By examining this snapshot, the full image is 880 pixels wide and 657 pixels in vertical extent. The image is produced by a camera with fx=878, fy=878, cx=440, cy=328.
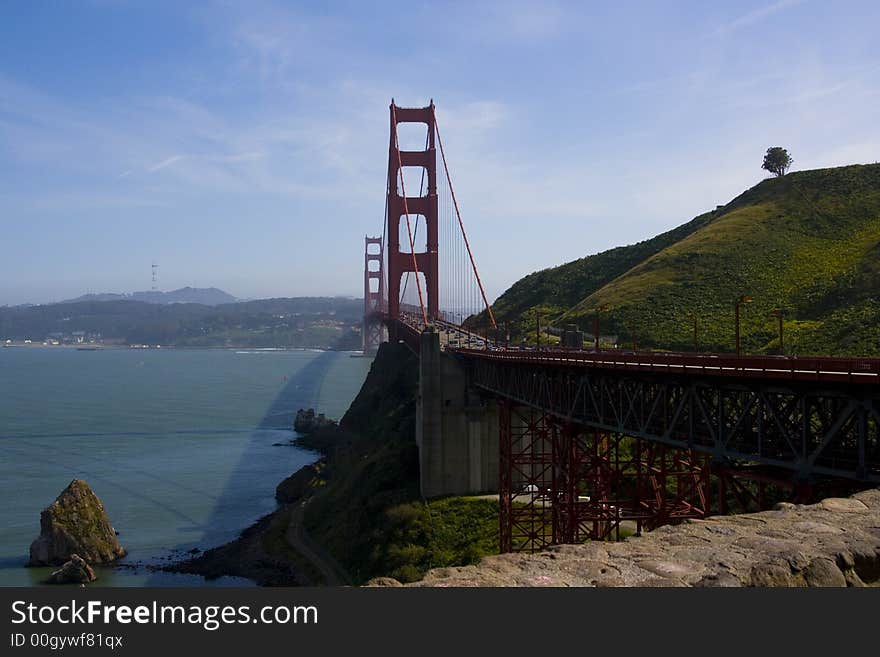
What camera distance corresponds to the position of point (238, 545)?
137 ft

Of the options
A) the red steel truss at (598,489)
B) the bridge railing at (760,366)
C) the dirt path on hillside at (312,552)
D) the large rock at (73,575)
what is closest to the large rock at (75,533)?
the large rock at (73,575)

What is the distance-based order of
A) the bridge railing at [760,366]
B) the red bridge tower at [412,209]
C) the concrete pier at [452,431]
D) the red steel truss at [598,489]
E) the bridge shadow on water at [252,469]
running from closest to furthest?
the bridge railing at [760,366], the red steel truss at [598,489], the concrete pier at [452,431], the bridge shadow on water at [252,469], the red bridge tower at [412,209]

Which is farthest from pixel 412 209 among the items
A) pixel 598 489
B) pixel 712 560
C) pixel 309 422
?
pixel 712 560

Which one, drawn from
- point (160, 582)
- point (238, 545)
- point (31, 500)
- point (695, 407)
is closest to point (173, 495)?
point (31, 500)

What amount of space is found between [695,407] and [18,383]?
504 ft

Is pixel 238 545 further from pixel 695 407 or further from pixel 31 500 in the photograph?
pixel 695 407

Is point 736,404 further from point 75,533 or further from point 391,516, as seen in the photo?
point 75,533

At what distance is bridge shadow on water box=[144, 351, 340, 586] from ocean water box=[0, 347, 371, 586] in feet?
0.26

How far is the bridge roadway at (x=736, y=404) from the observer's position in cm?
1384

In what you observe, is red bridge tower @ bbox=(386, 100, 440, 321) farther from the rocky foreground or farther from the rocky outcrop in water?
the rocky foreground

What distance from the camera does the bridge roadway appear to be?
13.8m

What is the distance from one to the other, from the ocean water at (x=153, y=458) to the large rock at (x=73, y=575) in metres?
0.66

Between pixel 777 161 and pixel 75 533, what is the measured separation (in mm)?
85156

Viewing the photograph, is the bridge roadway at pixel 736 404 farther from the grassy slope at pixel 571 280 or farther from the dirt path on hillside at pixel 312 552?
the grassy slope at pixel 571 280
